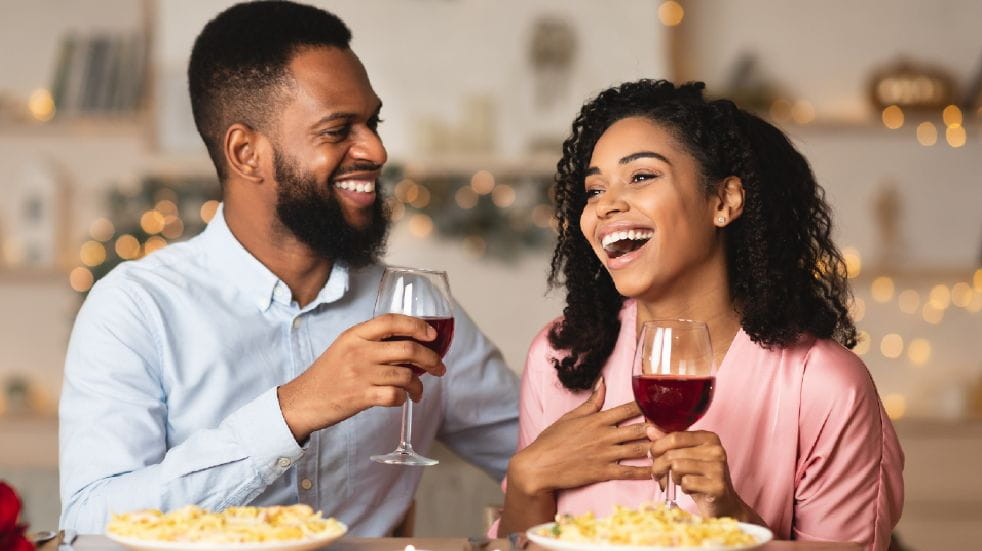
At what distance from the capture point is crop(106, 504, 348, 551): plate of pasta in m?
1.26

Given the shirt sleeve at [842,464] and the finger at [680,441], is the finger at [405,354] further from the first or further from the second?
the shirt sleeve at [842,464]

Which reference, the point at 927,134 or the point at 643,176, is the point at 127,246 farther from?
the point at 927,134

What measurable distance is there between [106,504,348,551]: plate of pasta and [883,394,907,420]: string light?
3558 millimetres

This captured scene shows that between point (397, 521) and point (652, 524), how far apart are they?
0.93 m

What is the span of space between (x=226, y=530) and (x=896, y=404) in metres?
3.69

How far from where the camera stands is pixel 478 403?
230 centimetres

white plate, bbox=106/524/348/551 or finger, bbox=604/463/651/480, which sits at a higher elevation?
finger, bbox=604/463/651/480

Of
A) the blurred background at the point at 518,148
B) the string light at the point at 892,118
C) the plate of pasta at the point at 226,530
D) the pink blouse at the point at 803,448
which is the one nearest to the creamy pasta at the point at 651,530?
the plate of pasta at the point at 226,530

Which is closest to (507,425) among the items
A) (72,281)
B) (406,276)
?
(406,276)

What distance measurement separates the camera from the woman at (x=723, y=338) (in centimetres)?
183

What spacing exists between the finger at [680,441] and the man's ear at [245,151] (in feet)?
3.32

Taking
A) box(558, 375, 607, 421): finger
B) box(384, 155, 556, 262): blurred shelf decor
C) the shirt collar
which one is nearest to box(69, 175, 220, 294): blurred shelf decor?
box(384, 155, 556, 262): blurred shelf decor

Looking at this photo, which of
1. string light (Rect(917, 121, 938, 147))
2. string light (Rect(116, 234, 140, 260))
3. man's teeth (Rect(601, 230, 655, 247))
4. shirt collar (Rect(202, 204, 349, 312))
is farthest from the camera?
string light (Rect(917, 121, 938, 147))

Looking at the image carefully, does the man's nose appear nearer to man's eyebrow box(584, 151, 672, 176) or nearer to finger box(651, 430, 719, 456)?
man's eyebrow box(584, 151, 672, 176)
